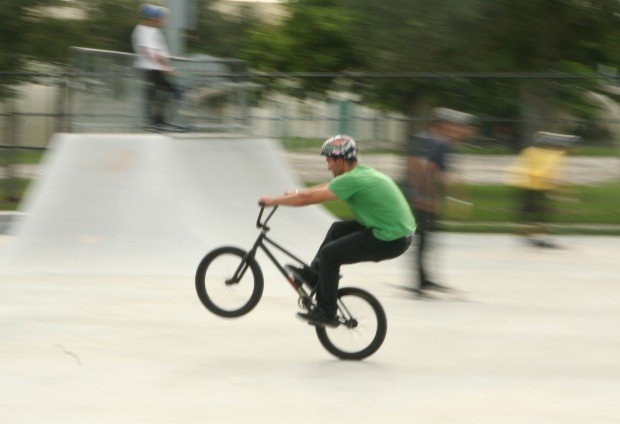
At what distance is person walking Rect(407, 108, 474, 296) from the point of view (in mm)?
10961

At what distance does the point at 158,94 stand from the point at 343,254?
6957 mm

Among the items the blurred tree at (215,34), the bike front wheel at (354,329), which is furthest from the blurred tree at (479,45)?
the blurred tree at (215,34)

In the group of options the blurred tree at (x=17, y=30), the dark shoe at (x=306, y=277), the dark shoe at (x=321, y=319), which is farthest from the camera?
the blurred tree at (x=17, y=30)

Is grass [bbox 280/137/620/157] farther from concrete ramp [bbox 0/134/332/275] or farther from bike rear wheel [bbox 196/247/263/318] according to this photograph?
bike rear wheel [bbox 196/247/263/318]

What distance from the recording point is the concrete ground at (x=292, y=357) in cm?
686

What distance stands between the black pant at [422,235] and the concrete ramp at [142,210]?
7.85 ft

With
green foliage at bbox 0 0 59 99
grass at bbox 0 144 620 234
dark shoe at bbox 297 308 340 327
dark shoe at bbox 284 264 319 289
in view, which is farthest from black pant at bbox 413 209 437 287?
green foliage at bbox 0 0 59 99

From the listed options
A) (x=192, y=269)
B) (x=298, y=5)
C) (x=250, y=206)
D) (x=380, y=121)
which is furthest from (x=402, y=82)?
(x=298, y=5)

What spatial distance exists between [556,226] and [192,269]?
7.15 meters

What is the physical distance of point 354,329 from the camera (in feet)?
27.3

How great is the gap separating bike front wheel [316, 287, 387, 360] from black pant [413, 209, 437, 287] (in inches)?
114

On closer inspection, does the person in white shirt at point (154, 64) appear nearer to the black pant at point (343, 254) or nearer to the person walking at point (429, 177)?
the person walking at point (429, 177)

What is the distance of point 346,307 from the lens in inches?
327

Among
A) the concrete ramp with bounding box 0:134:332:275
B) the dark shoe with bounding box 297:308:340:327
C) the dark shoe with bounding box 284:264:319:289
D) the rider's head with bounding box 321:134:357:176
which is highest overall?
the rider's head with bounding box 321:134:357:176
